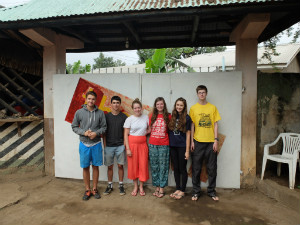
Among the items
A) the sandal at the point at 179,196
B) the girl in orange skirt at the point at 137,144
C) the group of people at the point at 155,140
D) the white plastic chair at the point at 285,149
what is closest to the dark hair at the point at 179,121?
the group of people at the point at 155,140

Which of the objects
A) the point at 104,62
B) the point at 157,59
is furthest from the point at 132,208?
the point at 104,62

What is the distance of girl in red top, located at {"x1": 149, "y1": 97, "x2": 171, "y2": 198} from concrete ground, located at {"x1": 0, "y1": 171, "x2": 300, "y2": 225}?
1.22 feet

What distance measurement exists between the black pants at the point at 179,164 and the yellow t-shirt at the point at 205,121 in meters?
0.38

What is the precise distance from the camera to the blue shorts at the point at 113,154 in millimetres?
3736

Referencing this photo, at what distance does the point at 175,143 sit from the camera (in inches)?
142

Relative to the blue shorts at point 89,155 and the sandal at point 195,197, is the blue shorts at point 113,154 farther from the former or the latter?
the sandal at point 195,197

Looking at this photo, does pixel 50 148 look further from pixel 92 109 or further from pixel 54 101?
pixel 92 109

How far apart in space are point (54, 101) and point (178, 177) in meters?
3.00

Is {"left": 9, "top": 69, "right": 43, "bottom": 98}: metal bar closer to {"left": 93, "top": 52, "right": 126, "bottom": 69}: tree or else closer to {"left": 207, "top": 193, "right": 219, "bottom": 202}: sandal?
{"left": 207, "top": 193, "right": 219, "bottom": 202}: sandal

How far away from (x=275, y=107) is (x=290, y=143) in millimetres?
731

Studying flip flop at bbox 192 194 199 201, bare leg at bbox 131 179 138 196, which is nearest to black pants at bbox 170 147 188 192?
flip flop at bbox 192 194 199 201

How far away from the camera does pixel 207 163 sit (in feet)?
12.1

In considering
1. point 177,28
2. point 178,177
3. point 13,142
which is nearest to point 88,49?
point 177,28

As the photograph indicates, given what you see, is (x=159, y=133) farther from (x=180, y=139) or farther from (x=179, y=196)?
(x=179, y=196)
